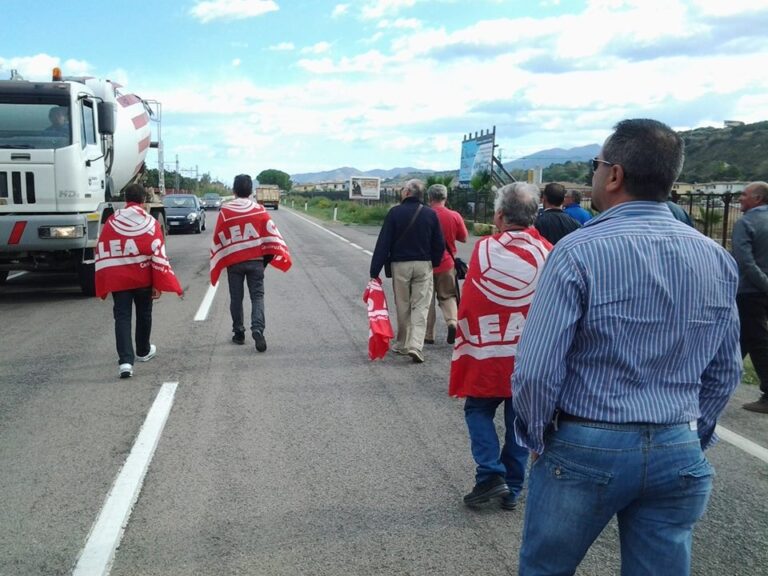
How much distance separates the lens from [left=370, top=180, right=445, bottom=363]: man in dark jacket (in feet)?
25.5

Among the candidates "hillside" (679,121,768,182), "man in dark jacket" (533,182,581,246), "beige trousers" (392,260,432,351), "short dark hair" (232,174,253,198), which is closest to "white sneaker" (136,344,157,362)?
"short dark hair" (232,174,253,198)

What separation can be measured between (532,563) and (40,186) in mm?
10887

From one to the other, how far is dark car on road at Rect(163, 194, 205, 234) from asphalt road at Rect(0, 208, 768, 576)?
75.3ft

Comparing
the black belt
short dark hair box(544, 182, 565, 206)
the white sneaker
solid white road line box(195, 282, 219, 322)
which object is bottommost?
solid white road line box(195, 282, 219, 322)

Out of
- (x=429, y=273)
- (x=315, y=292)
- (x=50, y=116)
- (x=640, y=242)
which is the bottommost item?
(x=315, y=292)

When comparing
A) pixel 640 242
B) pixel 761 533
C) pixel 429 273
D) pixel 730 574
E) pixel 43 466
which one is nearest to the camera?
pixel 640 242

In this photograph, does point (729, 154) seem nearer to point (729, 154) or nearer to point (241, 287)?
point (729, 154)

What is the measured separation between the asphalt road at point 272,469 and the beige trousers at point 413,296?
0.30 m

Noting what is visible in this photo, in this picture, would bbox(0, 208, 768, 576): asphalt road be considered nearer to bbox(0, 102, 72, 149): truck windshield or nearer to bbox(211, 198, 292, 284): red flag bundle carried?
bbox(211, 198, 292, 284): red flag bundle carried

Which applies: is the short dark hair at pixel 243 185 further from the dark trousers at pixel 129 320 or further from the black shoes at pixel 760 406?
the black shoes at pixel 760 406

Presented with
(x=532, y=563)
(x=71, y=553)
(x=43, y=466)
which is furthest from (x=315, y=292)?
(x=532, y=563)

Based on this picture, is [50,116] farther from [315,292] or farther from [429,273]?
[429,273]

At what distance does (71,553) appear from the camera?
3695 millimetres

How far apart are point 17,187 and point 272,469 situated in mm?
8443
